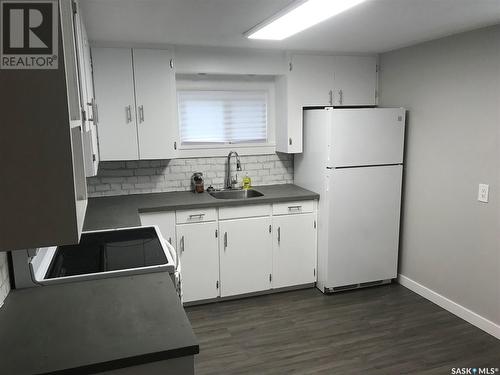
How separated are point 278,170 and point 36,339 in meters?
3.15

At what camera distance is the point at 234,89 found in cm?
399

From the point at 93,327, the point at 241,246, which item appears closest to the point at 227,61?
the point at 241,246

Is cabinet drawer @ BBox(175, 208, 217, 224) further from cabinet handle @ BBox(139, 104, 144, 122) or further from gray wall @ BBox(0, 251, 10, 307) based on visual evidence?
gray wall @ BBox(0, 251, 10, 307)

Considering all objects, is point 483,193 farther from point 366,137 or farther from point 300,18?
point 300,18

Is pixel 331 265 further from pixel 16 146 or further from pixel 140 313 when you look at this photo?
pixel 16 146

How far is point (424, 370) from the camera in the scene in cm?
258

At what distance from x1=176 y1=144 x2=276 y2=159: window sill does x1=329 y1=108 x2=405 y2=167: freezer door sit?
2.76ft

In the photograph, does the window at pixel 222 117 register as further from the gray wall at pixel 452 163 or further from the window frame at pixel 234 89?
the gray wall at pixel 452 163

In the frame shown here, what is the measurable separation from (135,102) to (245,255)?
5.30 feet

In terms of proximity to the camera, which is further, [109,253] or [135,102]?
[135,102]

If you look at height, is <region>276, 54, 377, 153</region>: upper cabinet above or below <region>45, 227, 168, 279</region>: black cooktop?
above

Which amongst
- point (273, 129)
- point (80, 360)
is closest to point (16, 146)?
point (80, 360)

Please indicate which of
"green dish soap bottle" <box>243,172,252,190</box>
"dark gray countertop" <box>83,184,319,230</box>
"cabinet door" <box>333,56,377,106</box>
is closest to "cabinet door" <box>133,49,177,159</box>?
"dark gray countertop" <box>83,184,319,230</box>

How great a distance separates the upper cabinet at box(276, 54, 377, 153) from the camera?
380 centimetres
